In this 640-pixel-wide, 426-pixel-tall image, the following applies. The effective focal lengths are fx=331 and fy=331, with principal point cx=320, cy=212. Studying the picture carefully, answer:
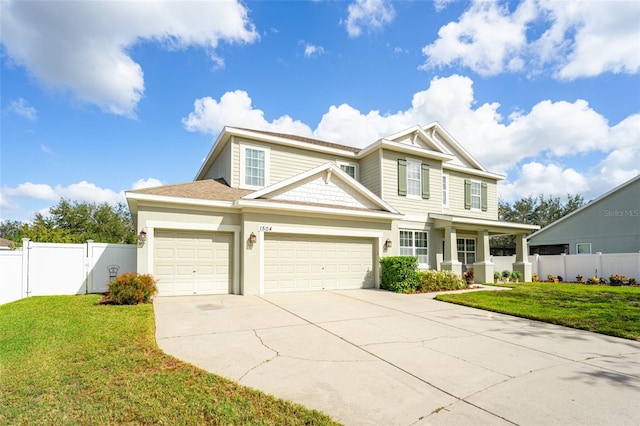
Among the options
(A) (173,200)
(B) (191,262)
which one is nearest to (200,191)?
(A) (173,200)

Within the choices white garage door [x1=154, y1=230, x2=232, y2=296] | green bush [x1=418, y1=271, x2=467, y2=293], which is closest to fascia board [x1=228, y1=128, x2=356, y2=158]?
white garage door [x1=154, y1=230, x2=232, y2=296]

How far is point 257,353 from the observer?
5.27 metres

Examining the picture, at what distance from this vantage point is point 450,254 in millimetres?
15742

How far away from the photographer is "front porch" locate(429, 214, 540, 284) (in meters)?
15.7

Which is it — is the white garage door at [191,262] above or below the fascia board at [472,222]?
below

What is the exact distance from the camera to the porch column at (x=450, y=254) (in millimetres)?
15289

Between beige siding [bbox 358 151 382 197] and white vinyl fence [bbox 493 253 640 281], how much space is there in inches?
385

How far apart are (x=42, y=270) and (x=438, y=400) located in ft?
40.9

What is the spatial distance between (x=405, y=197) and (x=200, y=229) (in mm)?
9646

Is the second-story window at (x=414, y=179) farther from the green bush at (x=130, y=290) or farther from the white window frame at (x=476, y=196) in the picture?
the green bush at (x=130, y=290)

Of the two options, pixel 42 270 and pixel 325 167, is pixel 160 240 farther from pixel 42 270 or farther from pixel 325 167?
pixel 325 167

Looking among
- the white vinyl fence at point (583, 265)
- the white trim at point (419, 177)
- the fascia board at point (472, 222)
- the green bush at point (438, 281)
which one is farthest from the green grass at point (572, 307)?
the white vinyl fence at point (583, 265)

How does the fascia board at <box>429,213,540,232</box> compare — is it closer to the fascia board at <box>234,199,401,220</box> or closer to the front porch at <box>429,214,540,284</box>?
the front porch at <box>429,214,540,284</box>

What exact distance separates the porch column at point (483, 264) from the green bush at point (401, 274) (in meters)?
5.54
